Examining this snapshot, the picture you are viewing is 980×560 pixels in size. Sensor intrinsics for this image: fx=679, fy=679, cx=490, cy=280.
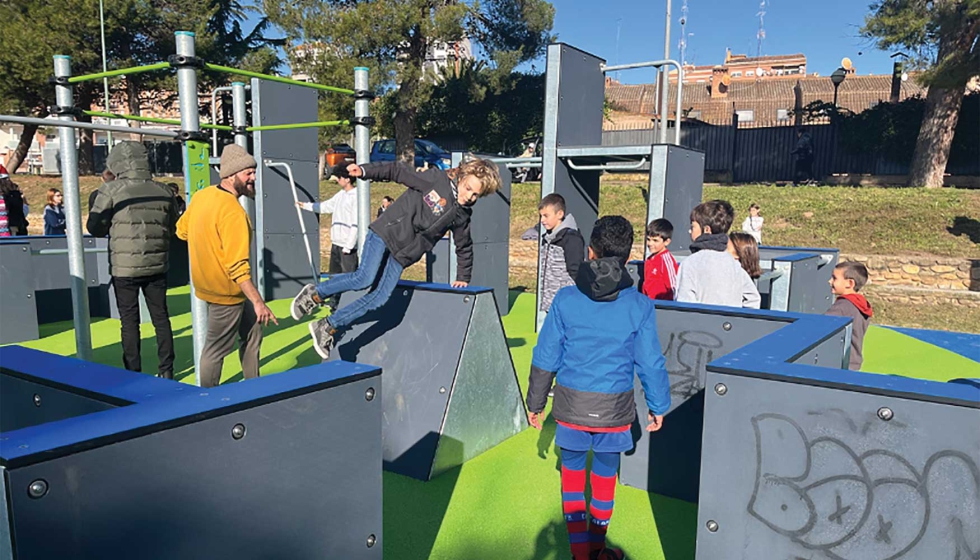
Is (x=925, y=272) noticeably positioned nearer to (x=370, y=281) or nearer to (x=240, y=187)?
(x=370, y=281)

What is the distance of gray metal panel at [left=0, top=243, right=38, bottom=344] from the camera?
663 cm

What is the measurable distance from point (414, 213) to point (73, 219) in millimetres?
2591

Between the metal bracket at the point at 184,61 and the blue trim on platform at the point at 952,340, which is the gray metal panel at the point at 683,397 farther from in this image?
the blue trim on platform at the point at 952,340

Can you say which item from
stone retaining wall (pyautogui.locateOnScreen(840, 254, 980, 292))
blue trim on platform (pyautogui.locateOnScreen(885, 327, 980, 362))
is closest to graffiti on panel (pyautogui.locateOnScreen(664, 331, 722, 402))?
blue trim on platform (pyautogui.locateOnScreen(885, 327, 980, 362))

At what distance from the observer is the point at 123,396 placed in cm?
163

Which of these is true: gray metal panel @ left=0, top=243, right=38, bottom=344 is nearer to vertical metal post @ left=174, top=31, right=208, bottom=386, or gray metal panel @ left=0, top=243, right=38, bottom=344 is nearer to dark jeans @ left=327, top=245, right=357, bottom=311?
dark jeans @ left=327, top=245, right=357, bottom=311

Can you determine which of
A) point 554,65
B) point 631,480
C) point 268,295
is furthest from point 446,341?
point 268,295

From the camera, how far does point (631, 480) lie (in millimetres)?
3625

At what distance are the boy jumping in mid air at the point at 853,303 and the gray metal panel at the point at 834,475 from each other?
2546 mm

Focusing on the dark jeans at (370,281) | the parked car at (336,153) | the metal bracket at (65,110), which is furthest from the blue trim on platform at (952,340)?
the parked car at (336,153)

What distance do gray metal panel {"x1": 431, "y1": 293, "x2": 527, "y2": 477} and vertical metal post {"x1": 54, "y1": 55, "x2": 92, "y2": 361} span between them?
2830 mm

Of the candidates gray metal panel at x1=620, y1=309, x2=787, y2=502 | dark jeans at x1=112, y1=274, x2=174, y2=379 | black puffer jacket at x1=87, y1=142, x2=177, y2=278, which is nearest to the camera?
gray metal panel at x1=620, y1=309, x2=787, y2=502

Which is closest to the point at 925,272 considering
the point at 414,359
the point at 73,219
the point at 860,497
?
the point at 414,359

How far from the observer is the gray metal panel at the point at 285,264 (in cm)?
918
